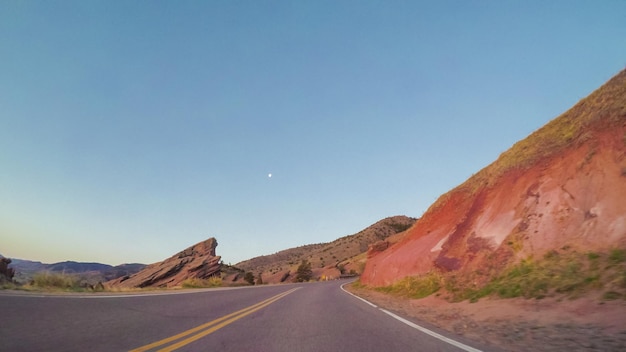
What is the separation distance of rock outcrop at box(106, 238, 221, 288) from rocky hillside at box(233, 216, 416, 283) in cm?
1394

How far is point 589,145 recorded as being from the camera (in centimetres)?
1355

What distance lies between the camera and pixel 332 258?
10519 centimetres

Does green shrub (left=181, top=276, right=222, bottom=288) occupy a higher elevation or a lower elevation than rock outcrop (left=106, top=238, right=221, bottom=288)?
lower

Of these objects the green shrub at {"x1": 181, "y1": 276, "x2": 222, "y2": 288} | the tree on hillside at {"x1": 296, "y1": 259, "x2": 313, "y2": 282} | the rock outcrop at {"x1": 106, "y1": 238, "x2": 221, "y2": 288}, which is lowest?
the tree on hillside at {"x1": 296, "y1": 259, "x2": 313, "y2": 282}

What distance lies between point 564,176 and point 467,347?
1134 centimetres

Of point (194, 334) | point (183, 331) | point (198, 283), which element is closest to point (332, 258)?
point (198, 283)

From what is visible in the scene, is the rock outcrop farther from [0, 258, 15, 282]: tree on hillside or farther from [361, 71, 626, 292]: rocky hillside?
[361, 71, 626, 292]: rocky hillside

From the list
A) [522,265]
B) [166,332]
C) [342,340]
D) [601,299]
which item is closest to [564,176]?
[522,265]

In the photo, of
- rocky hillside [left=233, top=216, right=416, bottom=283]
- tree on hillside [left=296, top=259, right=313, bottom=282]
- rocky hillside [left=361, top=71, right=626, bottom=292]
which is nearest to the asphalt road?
rocky hillside [left=361, top=71, right=626, bottom=292]

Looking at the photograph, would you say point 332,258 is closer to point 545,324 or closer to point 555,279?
point 555,279

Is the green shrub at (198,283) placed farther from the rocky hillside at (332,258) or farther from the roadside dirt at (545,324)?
the roadside dirt at (545,324)

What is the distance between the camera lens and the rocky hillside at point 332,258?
78875 mm

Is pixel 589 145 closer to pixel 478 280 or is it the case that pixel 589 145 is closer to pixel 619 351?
pixel 478 280

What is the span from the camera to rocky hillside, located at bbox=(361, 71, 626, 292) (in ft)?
37.6
